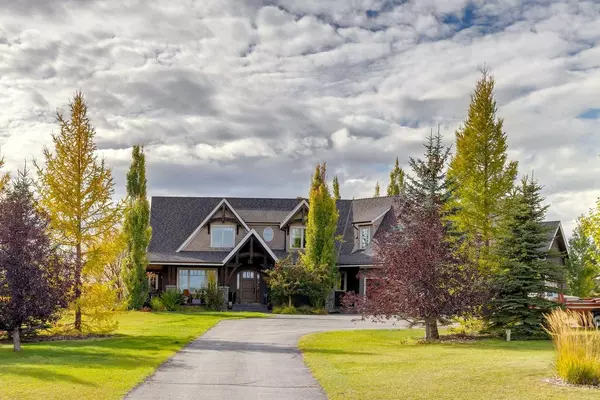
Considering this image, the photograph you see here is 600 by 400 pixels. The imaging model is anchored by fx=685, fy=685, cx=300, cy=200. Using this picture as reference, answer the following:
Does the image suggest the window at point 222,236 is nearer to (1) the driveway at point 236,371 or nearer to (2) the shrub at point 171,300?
(2) the shrub at point 171,300

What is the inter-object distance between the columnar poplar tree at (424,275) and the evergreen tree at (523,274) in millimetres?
2841

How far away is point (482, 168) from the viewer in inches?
1264


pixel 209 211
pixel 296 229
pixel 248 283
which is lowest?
pixel 248 283

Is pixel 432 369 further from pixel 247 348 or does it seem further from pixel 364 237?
pixel 364 237

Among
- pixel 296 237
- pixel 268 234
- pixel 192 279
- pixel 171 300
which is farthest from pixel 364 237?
pixel 171 300

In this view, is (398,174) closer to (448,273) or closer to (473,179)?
(473,179)

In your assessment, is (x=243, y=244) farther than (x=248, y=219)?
No

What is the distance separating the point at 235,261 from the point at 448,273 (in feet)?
77.5

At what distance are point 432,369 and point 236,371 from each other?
4735 millimetres

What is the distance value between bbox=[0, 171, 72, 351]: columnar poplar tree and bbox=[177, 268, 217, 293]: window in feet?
75.9

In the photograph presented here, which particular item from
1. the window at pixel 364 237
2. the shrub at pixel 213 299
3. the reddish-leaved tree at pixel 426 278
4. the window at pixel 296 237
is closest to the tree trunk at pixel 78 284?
the reddish-leaved tree at pixel 426 278

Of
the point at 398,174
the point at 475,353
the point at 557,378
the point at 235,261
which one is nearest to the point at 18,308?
the point at 475,353

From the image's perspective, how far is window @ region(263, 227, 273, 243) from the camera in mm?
48375

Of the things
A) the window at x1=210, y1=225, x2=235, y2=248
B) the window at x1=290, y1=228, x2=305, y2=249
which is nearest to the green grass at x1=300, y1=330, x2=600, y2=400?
the window at x1=290, y1=228, x2=305, y2=249
